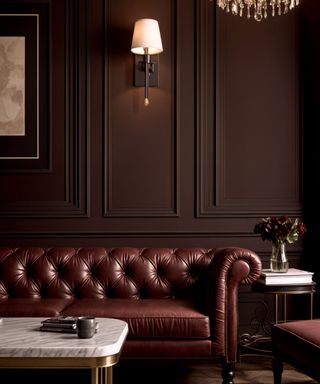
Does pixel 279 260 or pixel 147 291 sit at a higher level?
pixel 279 260

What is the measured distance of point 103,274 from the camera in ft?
8.64

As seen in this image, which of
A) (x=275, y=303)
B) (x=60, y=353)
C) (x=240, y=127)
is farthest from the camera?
(x=240, y=127)

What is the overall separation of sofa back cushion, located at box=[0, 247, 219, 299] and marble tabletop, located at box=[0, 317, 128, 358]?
0.78 meters

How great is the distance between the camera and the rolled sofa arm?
2240mm

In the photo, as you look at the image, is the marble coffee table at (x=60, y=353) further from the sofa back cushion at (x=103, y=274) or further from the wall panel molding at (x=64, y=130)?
the wall panel molding at (x=64, y=130)

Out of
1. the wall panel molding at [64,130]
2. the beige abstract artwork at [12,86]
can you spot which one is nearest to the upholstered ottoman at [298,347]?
the wall panel molding at [64,130]

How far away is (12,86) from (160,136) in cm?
78

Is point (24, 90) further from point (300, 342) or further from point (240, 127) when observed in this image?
point (300, 342)

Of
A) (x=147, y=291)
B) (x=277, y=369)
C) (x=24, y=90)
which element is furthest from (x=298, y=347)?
(x=24, y=90)

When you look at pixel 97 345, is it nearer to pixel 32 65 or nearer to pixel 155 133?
pixel 155 133

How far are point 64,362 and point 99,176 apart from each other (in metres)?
1.44

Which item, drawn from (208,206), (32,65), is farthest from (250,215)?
(32,65)

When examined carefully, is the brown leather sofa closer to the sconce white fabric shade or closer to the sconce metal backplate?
the sconce metal backplate

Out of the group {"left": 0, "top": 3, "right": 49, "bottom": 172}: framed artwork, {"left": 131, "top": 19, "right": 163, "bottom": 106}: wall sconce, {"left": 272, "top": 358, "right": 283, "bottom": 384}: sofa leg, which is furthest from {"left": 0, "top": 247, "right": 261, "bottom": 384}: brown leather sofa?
{"left": 131, "top": 19, "right": 163, "bottom": 106}: wall sconce
